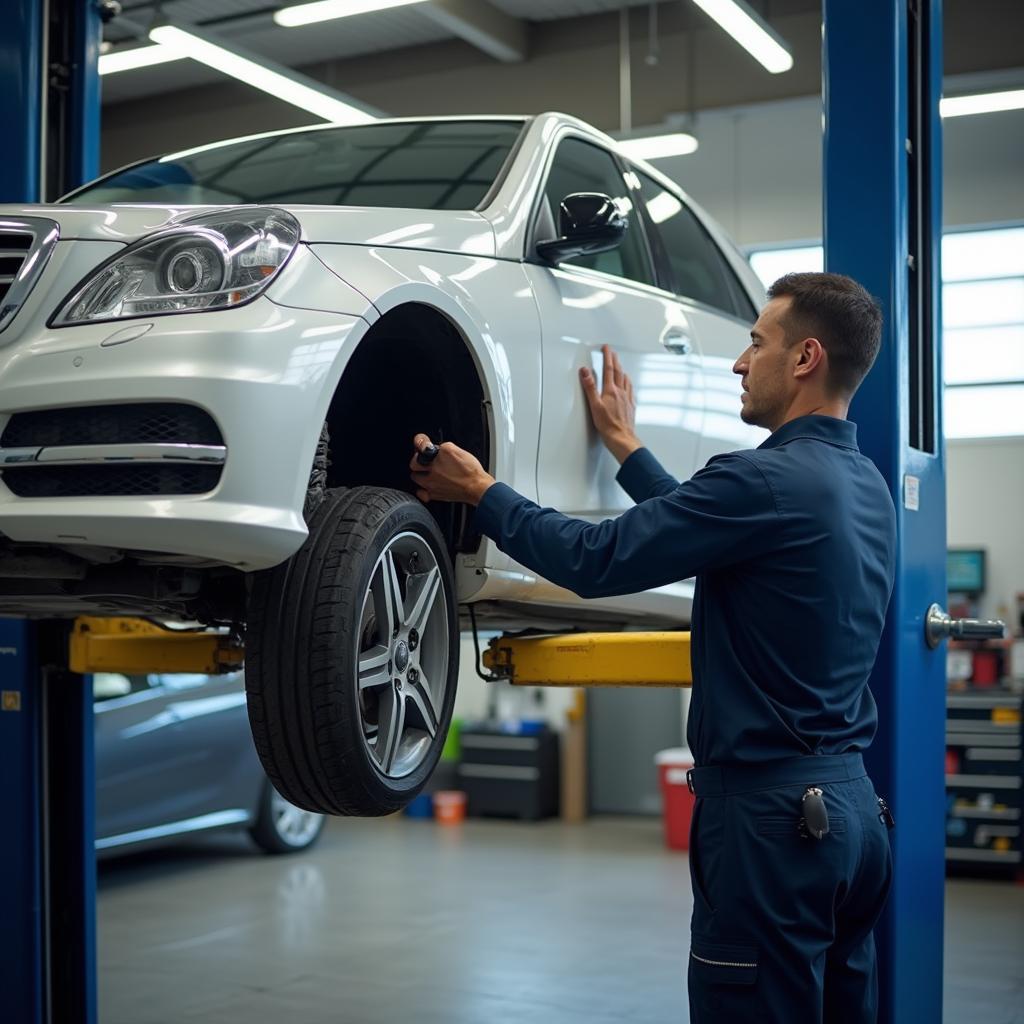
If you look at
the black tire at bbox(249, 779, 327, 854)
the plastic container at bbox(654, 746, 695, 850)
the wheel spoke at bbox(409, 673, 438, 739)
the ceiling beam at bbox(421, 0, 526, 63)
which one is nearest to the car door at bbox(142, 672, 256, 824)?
the black tire at bbox(249, 779, 327, 854)

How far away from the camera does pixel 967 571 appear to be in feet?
29.5

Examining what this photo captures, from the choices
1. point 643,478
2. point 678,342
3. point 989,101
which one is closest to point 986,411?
point 989,101

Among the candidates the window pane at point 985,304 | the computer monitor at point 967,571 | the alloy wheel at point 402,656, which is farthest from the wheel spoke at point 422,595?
the window pane at point 985,304

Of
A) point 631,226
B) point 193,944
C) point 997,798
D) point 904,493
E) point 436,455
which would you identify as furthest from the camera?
point 997,798

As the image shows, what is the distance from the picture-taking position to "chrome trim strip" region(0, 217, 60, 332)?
7.15 feet

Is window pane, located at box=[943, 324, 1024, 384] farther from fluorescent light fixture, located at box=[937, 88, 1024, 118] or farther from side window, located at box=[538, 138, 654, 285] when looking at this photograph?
side window, located at box=[538, 138, 654, 285]

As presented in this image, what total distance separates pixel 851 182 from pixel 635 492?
0.77 meters

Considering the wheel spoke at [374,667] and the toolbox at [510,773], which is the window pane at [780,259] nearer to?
the toolbox at [510,773]

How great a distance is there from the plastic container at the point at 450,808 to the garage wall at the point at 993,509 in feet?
12.3

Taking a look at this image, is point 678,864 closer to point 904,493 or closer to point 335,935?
point 335,935

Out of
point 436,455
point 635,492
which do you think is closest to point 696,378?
point 635,492

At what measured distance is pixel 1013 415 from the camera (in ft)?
30.0

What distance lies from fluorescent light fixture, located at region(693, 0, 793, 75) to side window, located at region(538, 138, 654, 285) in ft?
11.0

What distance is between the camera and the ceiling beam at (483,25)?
367 inches
